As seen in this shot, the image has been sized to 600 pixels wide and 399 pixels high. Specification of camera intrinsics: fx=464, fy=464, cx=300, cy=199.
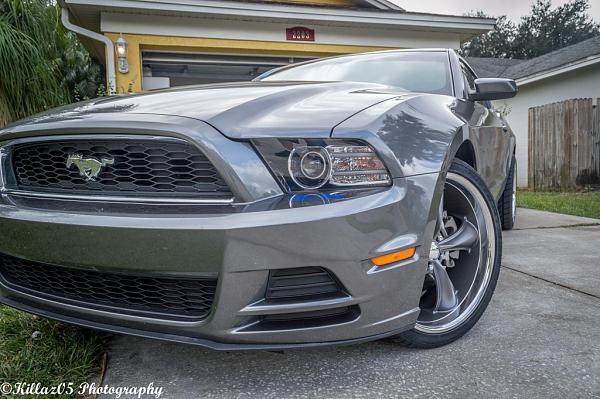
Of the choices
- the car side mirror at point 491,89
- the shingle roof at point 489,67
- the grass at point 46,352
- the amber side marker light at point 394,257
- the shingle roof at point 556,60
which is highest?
the shingle roof at point 489,67

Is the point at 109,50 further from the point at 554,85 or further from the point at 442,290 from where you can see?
the point at 554,85

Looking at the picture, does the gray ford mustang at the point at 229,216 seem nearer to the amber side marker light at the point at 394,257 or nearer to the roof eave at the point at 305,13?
the amber side marker light at the point at 394,257

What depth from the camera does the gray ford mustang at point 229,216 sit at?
50.9 inches

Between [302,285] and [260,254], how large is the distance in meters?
0.17

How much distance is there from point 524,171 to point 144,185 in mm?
12229

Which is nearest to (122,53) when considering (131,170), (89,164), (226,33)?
(226,33)

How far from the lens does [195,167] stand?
4.58ft

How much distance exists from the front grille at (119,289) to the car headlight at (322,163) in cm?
38

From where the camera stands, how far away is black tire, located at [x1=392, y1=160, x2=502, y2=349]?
5.64 ft

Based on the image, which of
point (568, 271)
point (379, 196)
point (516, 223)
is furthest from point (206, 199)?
point (516, 223)

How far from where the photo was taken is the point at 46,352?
5.75 ft

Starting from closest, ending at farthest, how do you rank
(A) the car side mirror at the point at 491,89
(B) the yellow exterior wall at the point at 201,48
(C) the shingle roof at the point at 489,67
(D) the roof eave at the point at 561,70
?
(A) the car side mirror at the point at 491,89 → (B) the yellow exterior wall at the point at 201,48 → (D) the roof eave at the point at 561,70 → (C) the shingle roof at the point at 489,67

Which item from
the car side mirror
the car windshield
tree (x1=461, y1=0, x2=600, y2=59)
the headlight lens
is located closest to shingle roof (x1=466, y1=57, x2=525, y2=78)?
the car windshield

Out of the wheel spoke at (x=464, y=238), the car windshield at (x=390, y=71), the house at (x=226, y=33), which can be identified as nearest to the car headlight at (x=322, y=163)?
the wheel spoke at (x=464, y=238)
